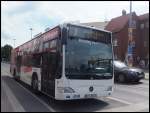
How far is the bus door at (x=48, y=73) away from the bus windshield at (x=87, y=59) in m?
0.85

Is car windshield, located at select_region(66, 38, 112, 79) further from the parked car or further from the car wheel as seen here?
the car wheel

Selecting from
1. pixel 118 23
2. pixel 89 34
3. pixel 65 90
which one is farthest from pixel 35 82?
pixel 118 23

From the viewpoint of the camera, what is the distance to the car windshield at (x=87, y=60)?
1034 centimetres

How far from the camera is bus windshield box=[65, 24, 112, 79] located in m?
10.3

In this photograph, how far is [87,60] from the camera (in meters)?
10.6

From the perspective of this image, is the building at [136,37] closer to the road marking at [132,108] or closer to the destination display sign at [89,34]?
the destination display sign at [89,34]

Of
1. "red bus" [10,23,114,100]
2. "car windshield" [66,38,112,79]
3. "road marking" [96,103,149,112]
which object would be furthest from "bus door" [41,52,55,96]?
"road marking" [96,103,149,112]

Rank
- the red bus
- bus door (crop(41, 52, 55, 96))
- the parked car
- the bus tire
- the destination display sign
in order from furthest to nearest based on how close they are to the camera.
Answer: the parked car, the bus tire, bus door (crop(41, 52, 55, 96)), the destination display sign, the red bus

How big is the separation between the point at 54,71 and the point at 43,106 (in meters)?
1.25

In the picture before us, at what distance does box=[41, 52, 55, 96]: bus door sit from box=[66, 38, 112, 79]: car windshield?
85 centimetres

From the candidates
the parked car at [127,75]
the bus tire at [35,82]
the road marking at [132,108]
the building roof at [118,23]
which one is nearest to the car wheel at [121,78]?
the parked car at [127,75]

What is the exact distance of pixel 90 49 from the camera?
10.7m

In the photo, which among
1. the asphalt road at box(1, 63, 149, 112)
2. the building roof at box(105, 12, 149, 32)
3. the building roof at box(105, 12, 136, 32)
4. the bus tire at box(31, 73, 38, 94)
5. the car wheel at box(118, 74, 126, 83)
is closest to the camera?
the asphalt road at box(1, 63, 149, 112)

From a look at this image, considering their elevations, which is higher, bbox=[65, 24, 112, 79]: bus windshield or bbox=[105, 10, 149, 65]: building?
bbox=[105, 10, 149, 65]: building
